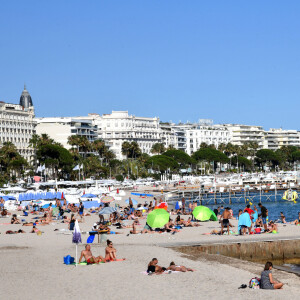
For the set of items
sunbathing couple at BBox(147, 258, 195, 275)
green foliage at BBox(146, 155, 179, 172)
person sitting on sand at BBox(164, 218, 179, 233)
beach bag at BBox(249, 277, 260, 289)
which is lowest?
beach bag at BBox(249, 277, 260, 289)

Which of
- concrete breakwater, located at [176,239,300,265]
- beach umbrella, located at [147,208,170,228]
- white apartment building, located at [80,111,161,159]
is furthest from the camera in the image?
white apartment building, located at [80,111,161,159]

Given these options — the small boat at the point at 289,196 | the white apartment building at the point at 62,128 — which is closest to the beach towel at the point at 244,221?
the small boat at the point at 289,196

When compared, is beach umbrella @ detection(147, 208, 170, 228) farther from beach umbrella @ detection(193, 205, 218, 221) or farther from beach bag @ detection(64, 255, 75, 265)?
beach bag @ detection(64, 255, 75, 265)

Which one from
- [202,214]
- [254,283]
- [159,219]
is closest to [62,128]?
[202,214]

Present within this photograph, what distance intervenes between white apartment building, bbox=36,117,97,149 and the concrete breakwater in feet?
420

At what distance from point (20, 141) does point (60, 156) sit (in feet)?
68.6

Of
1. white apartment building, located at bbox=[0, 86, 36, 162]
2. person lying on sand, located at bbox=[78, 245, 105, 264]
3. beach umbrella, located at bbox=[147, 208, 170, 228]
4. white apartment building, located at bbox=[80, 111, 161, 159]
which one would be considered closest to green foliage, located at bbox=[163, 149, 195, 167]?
white apartment building, located at bbox=[80, 111, 161, 159]

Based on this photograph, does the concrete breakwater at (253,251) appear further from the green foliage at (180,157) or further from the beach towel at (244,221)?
the green foliage at (180,157)

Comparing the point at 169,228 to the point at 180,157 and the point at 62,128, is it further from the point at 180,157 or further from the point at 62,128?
the point at 180,157

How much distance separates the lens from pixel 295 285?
69.8 feet

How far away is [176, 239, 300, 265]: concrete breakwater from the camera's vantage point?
95.5 ft

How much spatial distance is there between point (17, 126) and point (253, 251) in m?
115

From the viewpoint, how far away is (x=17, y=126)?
139875 millimetres

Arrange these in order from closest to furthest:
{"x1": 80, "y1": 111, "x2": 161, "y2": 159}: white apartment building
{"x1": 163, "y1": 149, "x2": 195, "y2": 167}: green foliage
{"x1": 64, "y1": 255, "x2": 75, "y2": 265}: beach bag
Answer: {"x1": 64, "y1": 255, "x2": 75, "y2": 265}: beach bag, {"x1": 163, "y1": 149, "x2": 195, "y2": 167}: green foliage, {"x1": 80, "y1": 111, "x2": 161, "y2": 159}: white apartment building
